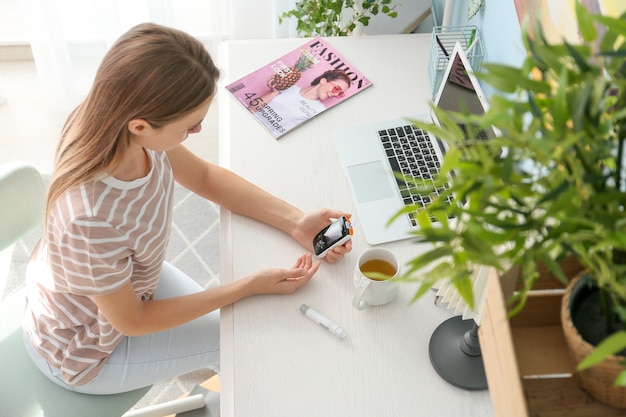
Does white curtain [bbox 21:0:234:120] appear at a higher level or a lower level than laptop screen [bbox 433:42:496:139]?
lower

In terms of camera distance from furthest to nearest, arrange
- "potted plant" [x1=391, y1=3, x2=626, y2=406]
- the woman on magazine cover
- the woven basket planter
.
Result: the woman on magazine cover → the woven basket planter → "potted plant" [x1=391, y1=3, x2=626, y2=406]

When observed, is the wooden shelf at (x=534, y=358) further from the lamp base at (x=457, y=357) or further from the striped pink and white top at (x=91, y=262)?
the striped pink and white top at (x=91, y=262)

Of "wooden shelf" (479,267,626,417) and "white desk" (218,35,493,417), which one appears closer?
"wooden shelf" (479,267,626,417)

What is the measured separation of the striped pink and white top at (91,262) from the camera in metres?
1.09

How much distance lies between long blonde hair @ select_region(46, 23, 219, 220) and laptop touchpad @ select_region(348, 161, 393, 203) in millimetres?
355

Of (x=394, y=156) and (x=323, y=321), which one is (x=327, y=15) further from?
(x=323, y=321)

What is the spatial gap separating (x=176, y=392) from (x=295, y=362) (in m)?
0.89

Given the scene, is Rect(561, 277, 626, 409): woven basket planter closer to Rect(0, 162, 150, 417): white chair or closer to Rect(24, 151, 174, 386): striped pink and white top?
Rect(24, 151, 174, 386): striped pink and white top

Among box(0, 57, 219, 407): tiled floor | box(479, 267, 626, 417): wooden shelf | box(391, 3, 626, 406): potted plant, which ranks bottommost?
box(0, 57, 219, 407): tiled floor

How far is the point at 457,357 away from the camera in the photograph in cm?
108

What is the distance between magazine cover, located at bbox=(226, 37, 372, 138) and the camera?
4.71 feet

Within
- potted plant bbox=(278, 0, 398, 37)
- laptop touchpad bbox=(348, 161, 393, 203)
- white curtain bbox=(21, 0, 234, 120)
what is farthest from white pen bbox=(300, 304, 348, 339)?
white curtain bbox=(21, 0, 234, 120)

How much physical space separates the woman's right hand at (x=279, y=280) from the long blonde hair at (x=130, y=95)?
29cm

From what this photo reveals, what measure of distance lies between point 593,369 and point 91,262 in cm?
77
